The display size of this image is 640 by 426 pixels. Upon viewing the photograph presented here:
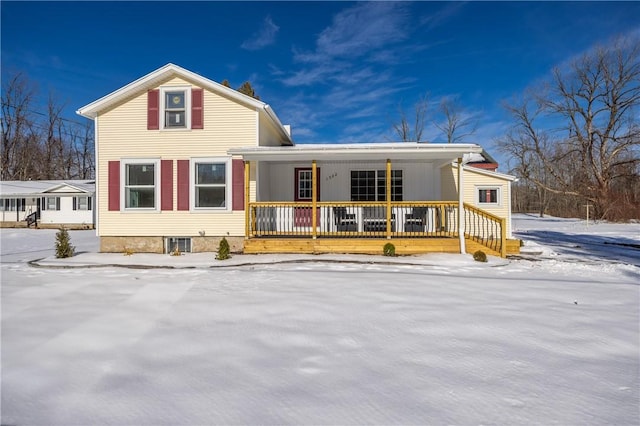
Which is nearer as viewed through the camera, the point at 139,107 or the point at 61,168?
the point at 139,107

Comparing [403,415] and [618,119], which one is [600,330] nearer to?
[403,415]

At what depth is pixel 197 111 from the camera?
33.2ft

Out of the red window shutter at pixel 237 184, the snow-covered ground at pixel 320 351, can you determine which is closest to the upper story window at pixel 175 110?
the red window shutter at pixel 237 184

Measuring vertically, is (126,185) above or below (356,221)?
above

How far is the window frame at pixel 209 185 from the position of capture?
10023 millimetres

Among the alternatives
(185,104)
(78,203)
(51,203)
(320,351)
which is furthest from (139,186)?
(51,203)

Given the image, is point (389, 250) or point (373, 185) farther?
point (373, 185)

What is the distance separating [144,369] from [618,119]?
36.5m

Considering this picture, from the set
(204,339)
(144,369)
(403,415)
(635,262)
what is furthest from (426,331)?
(635,262)

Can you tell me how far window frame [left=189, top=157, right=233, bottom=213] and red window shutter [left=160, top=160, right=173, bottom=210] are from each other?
2.04ft

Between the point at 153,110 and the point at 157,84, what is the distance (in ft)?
2.59

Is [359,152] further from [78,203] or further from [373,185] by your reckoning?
[78,203]

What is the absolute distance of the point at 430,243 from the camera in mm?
9461

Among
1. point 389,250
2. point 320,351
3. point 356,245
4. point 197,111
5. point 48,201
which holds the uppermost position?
point 197,111
